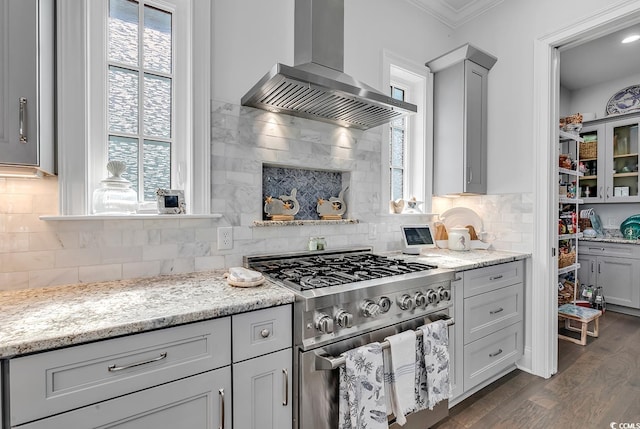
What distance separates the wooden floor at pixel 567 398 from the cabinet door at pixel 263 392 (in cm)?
111

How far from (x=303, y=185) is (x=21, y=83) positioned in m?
1.48

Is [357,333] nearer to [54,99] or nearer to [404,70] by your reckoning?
[54,99]

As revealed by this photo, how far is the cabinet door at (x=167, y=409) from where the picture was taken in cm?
91

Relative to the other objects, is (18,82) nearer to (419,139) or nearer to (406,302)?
(406,302)

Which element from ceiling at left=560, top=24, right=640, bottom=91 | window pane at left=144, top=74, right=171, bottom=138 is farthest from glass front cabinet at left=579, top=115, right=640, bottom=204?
window pane at left=144, top=74, right=171, bottom=138

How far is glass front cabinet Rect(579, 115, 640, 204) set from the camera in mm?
3953

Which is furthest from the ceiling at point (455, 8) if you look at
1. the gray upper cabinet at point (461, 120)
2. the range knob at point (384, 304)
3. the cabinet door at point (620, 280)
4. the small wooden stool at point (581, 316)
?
the cabinet door at point (620, 280)

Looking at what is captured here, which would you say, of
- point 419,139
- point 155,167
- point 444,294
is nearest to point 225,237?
point 155,167

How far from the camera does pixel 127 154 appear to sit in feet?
5.26

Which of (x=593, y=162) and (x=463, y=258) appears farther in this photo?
(x=593, y=162)

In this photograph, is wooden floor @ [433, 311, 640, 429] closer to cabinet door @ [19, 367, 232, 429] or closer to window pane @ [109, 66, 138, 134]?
cabinet door @ [19, 367, 232, 429]

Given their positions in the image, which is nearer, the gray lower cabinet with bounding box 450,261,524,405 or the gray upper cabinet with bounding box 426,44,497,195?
the gray lower cabinet with bounding box 450,261,524,405

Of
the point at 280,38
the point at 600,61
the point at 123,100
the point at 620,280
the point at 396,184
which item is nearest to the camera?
the point at 123,100

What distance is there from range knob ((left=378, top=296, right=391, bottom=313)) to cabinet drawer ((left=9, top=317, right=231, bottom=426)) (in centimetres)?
70
